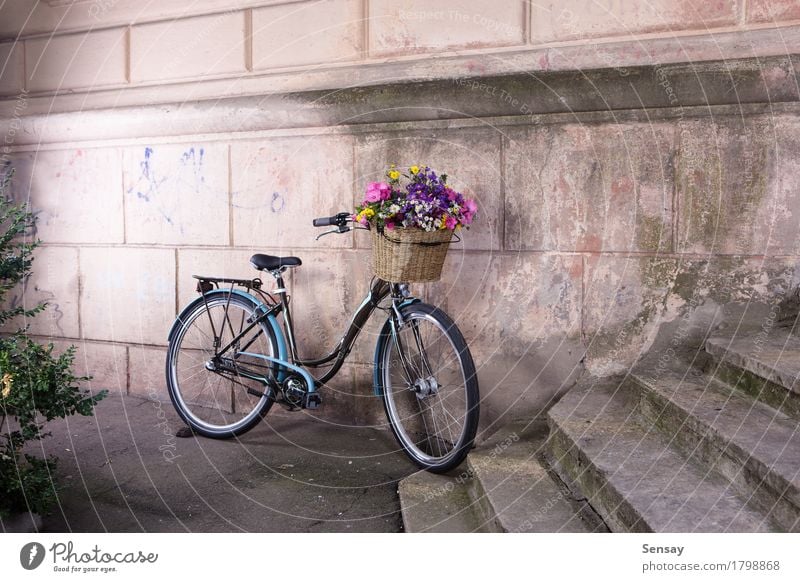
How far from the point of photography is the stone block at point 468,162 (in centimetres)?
438

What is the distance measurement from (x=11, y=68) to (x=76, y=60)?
0.72m

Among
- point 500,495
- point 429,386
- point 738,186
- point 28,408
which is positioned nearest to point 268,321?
point 429,386

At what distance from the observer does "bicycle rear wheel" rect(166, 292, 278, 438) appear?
4.59 m

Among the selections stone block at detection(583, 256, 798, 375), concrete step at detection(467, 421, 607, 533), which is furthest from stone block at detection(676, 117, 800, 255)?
concrete step at detection(467, 421, 607, 533)

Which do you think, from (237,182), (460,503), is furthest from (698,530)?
(237,182)

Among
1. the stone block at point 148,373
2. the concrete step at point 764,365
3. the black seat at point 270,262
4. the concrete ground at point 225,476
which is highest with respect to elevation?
the black seat at point 270,262

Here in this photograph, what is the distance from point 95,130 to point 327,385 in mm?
2699

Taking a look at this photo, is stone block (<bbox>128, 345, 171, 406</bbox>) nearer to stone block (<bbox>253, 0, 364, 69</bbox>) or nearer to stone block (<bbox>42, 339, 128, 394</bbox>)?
stone block (<bbox>42, 339, 128, 394</bbox>)

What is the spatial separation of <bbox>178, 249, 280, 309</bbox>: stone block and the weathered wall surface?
18mm

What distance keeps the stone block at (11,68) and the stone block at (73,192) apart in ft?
1.85

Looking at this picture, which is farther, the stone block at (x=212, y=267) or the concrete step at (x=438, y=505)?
the stone block at (x=212, y=267)

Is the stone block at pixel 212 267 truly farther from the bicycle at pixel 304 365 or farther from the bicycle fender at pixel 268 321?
the bicycle fender at pixel 268 321

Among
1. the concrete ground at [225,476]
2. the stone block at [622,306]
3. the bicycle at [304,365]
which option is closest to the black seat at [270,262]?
the bicycle at [304,365]

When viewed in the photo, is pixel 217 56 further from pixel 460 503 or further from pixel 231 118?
pixel 460 503
